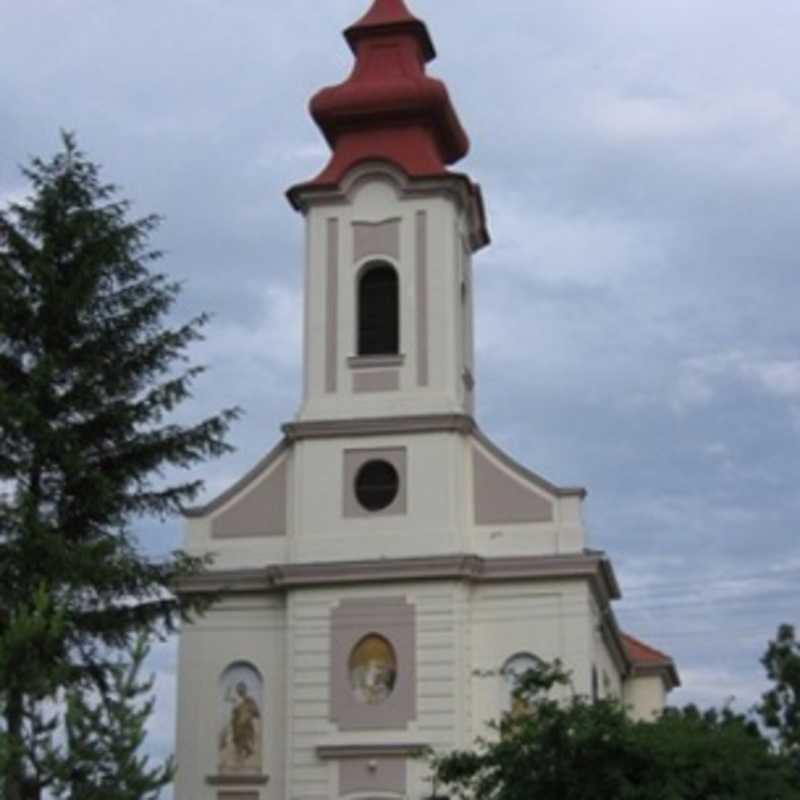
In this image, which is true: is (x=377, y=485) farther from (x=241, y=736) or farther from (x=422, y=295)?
(x=241, y=736)

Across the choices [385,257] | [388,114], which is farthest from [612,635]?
[388,114]

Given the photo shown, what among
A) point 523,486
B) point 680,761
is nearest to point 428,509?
Answer: point 523,486

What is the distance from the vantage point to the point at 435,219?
37.1 m

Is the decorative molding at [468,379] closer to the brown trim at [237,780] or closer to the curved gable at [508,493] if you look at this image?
the curved gable at [508,493]

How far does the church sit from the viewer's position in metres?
34.4

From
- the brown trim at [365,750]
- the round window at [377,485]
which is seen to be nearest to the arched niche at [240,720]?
the brown trim at [365,750]

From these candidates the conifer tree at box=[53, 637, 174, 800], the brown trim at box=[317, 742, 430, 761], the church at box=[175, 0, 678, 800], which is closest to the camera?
the conifer tree at box=[53, 637, 174, 800]

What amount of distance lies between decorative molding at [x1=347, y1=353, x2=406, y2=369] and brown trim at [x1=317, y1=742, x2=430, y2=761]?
660 cm

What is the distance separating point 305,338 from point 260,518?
3.29 m

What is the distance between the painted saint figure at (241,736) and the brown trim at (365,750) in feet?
4.10

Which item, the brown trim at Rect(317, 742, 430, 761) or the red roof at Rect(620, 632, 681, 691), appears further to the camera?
the red roof at Rect(620, 632, 681, 691)

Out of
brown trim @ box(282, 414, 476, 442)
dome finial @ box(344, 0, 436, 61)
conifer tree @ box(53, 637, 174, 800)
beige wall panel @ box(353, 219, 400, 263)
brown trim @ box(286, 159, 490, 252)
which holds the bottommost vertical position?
conifer tree @ box(53, 637, 174, 800)

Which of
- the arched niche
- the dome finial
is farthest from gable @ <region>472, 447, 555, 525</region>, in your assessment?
the dome finial

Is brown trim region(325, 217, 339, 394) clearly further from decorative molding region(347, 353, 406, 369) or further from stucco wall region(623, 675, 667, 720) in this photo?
stucco wall region(623, 675, 667, 720)
